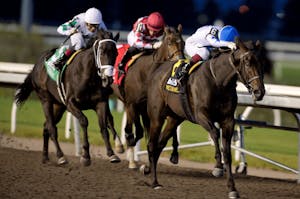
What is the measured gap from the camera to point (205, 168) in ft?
42.2

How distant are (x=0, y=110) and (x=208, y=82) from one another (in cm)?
752

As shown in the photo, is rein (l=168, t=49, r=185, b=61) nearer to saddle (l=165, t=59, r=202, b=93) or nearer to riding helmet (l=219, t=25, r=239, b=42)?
saddle (l=165, t=59, r=202, b=93)

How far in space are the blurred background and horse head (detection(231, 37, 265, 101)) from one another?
23.1 meters

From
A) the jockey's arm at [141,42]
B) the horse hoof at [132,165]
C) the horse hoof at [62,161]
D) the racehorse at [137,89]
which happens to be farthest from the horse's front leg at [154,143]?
the jockey's arm at [141,42]

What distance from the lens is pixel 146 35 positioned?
12422 millimetres

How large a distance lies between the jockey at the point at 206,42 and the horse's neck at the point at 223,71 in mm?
120

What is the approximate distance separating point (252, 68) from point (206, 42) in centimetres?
186

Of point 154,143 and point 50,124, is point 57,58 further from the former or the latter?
point 154,143

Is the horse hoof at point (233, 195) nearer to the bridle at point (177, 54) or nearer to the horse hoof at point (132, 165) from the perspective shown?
the bridle at point (177, 54)

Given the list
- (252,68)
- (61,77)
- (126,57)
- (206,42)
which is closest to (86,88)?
(61,77)

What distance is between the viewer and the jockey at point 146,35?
1220 cm

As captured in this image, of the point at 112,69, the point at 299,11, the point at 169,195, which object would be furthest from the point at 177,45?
the point at 299,11

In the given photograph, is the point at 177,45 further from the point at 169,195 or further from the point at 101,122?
the point at 169,195

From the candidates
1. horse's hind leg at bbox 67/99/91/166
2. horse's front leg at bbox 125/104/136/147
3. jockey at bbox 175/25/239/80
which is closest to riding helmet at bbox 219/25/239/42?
jockey at bbox 175/25/239/80
